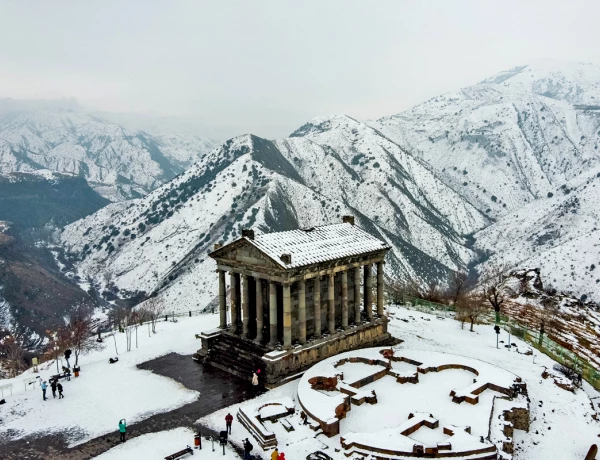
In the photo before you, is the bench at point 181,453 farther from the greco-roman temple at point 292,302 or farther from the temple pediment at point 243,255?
the temple pediment at point 243,255

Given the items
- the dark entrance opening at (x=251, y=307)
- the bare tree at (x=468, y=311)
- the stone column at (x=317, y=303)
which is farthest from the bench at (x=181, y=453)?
the bare tree at (x=468, y=311)

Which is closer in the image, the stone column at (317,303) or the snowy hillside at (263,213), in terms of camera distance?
the stone column at (317,303)

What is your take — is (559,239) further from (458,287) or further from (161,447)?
(161,447)

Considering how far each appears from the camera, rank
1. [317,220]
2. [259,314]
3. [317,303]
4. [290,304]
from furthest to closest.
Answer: [317,220]
[259,314]
[317,303]
[290,304]

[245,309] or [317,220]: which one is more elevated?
[245,309]

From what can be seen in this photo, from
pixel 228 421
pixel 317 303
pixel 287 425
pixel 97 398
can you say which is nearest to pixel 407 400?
pixel 287 425

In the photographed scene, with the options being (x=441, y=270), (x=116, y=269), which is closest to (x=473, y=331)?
(x=441, y=270)

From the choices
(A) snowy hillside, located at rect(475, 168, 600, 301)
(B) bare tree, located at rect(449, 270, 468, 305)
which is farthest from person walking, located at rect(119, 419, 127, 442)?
(A) snowy hillside, located at rect(475, 168, 600, 301)
